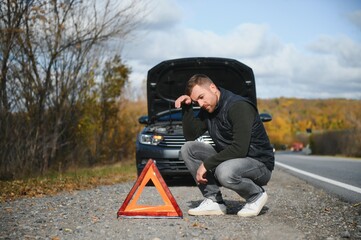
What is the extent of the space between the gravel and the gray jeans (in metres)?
0.30

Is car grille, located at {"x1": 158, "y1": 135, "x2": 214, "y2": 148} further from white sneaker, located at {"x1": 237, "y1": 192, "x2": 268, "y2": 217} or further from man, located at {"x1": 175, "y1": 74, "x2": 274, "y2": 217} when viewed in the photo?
white sneaker, located at {"x1": 237, "y1": 192, "x2": 268, "y2": 217}

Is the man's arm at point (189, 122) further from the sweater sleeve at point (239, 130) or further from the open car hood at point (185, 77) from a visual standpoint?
the open car hood at point (185, 77)

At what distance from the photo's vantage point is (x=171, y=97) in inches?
363

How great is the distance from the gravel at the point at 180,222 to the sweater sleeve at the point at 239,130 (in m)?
0.66

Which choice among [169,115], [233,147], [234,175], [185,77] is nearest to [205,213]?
[234,175]

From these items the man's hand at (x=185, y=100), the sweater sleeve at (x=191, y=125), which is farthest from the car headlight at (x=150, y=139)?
the man's hand at (x=185, y=100)

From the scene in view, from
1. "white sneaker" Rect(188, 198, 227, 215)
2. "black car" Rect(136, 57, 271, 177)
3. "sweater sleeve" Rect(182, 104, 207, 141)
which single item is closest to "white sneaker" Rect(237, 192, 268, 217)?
"white sneaker" Rect(188, 198, 227, 215)

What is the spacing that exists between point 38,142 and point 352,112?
29.4m

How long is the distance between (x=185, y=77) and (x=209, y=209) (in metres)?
4.75

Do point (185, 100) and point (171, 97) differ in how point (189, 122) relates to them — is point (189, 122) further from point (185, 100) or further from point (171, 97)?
point (171, 97)

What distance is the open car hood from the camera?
28.8 feet

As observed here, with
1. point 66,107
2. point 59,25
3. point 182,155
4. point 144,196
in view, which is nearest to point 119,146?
point 66,107

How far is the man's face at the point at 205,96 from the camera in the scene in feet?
15.0

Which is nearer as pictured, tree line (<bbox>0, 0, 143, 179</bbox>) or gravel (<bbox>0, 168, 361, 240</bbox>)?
gravel (<bbox>0, 168, 361, 240</bbox>)
